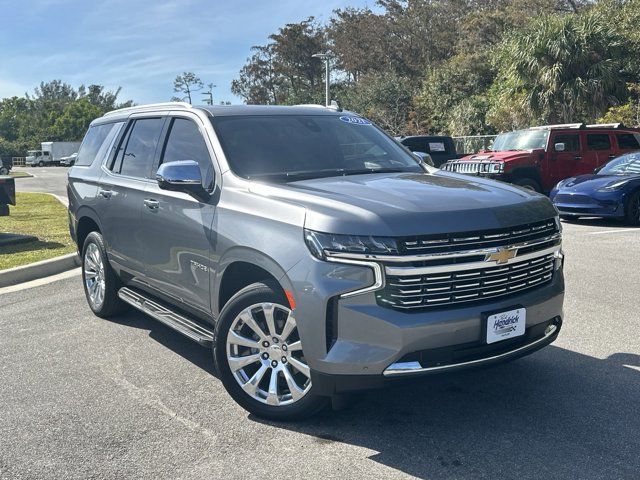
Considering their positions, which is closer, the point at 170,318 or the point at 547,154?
the point at 170,318

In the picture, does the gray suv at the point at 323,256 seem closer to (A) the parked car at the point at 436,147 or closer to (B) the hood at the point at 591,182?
(B) the hood at the point at 591,182

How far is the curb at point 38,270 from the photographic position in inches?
318

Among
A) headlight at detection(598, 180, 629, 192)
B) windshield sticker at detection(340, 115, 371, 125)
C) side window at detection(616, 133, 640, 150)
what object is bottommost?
headlight at detection(598, 180, 629, 192)

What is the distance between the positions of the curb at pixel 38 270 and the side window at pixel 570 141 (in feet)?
37.6

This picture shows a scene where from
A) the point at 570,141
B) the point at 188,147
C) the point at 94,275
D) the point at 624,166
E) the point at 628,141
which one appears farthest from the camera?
the point at 628,141

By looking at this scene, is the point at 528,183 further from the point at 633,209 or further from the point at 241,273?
the point at 241,273

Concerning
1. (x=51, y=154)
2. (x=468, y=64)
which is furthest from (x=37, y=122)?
(x=468, y=64)

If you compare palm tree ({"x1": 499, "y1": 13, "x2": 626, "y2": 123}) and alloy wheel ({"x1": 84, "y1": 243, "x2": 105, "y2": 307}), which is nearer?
alloy wheel ({"x1": 84, "y1": 243, "x2": 105, "y2": 307})

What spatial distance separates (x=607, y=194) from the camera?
39.4ft

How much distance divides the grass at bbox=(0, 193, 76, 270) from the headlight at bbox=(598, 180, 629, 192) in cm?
936

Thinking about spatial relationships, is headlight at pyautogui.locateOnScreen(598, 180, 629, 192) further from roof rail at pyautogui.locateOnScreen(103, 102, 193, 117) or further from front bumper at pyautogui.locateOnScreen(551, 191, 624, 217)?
roof rail at pyautogui.locateOnScreen(103, 102, 193, 117)

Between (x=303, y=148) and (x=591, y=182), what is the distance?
932cm

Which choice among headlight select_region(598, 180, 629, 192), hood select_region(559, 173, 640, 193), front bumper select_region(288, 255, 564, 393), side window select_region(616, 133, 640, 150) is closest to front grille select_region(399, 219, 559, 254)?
front bumper select_region(288, 255, 564, 393)

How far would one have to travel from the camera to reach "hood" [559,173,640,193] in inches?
480
